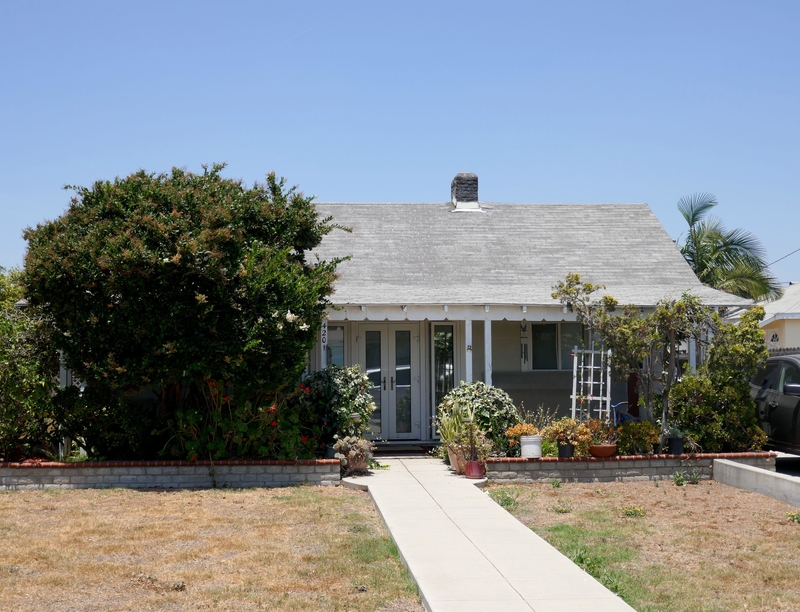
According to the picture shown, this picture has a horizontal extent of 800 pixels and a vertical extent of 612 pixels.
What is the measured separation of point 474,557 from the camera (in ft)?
22.3

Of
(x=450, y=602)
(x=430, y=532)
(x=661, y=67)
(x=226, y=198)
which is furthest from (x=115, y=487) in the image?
(x=661, y=67)

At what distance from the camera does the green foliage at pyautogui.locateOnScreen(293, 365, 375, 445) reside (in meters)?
11.8

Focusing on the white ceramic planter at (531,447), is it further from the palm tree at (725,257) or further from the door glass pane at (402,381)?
the palm tree at (725,257)

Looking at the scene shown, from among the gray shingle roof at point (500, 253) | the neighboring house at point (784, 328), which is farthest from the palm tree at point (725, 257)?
the gray shingle roof at point (500, 253)

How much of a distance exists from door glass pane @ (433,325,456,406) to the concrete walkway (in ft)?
14.3

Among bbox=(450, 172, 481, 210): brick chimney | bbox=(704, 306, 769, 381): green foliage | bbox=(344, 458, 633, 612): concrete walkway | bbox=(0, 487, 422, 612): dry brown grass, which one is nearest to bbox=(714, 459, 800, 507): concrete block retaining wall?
bbox=(704, 306, 769, 381): green foliage

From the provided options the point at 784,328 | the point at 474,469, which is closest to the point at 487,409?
the point at 474,469

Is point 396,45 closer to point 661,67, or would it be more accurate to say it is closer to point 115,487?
point 661,67

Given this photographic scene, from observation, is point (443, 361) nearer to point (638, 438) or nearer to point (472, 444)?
point (472, 444)

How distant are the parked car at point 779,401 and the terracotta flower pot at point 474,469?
443cm

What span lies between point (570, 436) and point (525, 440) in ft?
2.26

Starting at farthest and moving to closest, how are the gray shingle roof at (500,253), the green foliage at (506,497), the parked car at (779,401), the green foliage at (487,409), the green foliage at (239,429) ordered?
the gray shingle roof at (500,253), the green foliage at (487,409), the parked car at (779,401), the green foliage at (239,429), the green foliage at (506,497)

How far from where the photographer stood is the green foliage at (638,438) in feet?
38.3

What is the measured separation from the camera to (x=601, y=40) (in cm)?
1343
